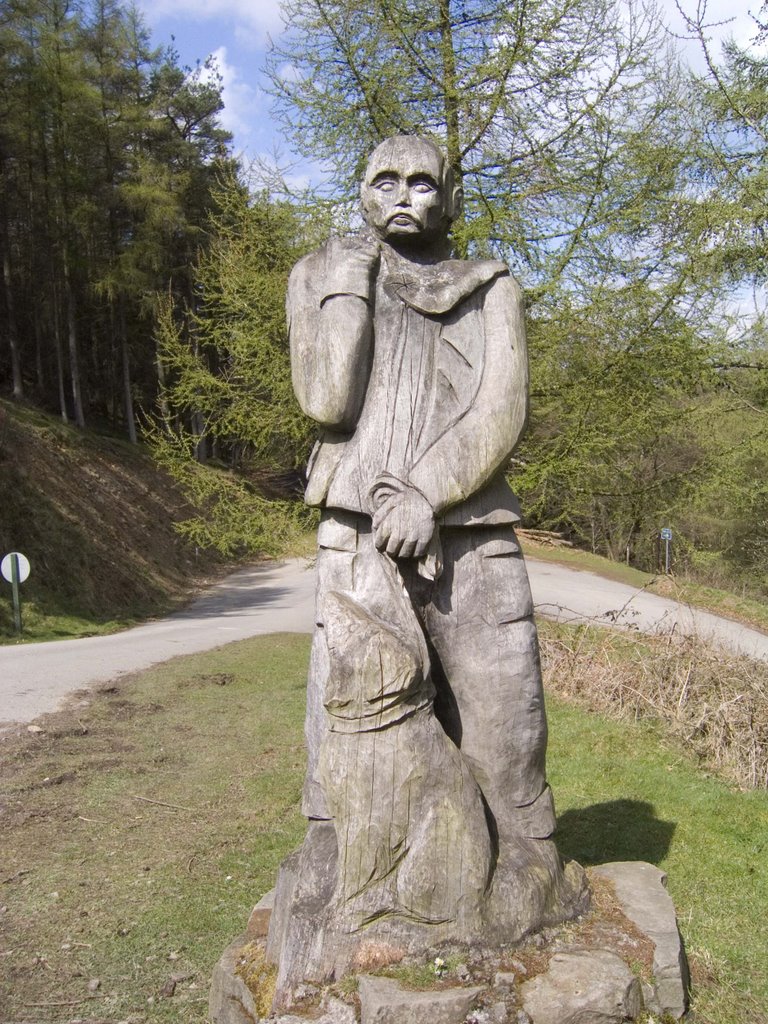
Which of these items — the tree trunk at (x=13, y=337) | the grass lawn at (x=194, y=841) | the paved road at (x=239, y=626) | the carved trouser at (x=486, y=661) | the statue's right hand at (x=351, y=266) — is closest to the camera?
the statue's right hand at (x=351, y=266)

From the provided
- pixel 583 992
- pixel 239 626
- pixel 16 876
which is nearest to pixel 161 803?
pixel 16 876

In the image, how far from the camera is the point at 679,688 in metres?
8.27

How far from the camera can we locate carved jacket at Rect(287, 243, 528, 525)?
299 cm

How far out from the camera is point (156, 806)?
6.56 m

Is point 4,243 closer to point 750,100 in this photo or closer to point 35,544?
point 35,544

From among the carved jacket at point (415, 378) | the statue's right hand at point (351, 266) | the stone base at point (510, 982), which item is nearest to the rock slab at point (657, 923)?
the stone base at point (510, 982)

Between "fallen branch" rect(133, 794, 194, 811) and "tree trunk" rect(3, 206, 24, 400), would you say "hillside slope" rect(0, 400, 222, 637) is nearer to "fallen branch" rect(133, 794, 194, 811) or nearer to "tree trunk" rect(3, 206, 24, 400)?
"tree trunk" rect(3, 206, 24, 400)

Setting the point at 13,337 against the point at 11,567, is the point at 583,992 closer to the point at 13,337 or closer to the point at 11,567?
the point at 11,567

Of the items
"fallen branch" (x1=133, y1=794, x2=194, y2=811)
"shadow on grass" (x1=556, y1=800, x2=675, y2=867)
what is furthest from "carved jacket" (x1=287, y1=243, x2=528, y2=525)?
"fallen branch" (x1=133, y1=794, x2=194, y2=811)

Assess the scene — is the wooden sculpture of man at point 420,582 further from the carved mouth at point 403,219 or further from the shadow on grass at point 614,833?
the shadow on grass at point 614,833

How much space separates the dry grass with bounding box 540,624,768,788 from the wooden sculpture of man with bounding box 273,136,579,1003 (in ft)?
15.4

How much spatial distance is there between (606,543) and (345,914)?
79.5 ft

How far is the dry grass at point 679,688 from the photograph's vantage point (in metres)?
7.37

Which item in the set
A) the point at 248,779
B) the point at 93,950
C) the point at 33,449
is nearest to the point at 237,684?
the point at 248,779
